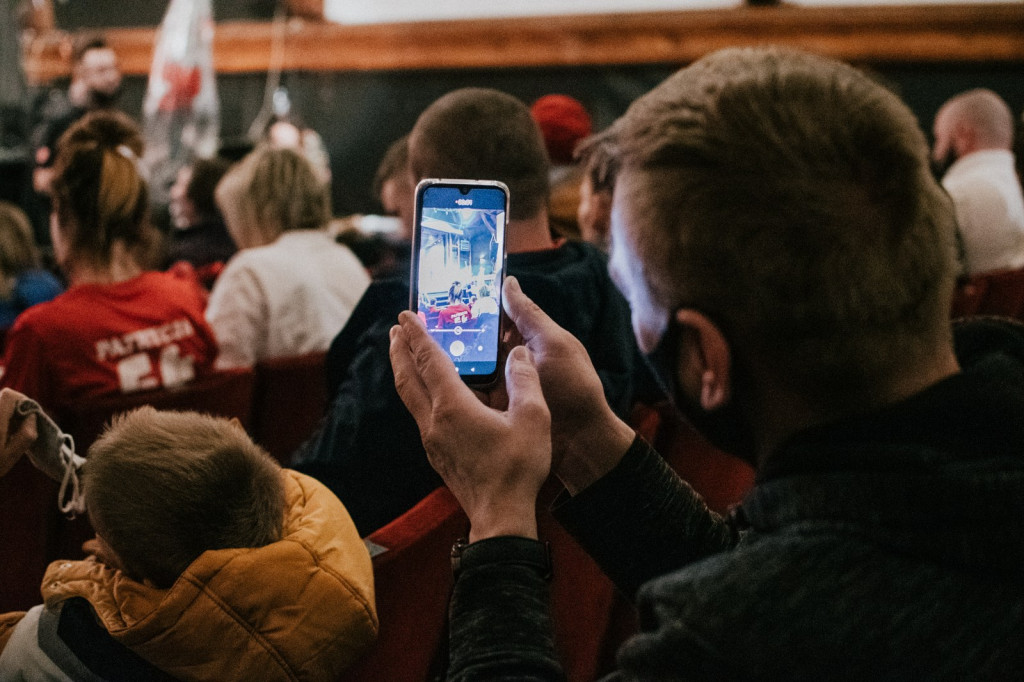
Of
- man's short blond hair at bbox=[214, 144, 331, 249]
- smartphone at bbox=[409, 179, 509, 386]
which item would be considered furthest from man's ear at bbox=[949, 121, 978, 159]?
smartphone at bbox=[409, 179, 509, 386]

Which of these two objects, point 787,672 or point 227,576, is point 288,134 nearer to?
point 227,576

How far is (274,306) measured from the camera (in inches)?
103

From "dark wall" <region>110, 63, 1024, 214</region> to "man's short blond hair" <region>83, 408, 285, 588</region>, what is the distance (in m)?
4.82

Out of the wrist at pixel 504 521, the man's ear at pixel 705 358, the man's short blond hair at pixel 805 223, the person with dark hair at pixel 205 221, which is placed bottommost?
the person with dark hair at pixel 205 221

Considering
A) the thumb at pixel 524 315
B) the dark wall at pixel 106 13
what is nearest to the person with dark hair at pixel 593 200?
the thumb at pixel 524 315

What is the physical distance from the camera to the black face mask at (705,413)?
2.68 feet

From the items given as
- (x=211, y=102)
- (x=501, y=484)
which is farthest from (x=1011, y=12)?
(x=501, y=484)

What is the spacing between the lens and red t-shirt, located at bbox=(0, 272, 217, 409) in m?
2.03

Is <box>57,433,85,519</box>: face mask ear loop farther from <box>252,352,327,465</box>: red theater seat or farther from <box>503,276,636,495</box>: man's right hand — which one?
<box>252,352,327,465</box>: red theater seat

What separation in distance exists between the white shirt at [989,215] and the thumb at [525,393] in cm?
336

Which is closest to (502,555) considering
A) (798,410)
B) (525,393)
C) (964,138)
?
(525,393)

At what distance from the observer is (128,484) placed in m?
1.17

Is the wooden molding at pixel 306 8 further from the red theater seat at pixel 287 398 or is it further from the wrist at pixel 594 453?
the wrist at pixel 594 453

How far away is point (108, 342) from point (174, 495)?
3.60ft
